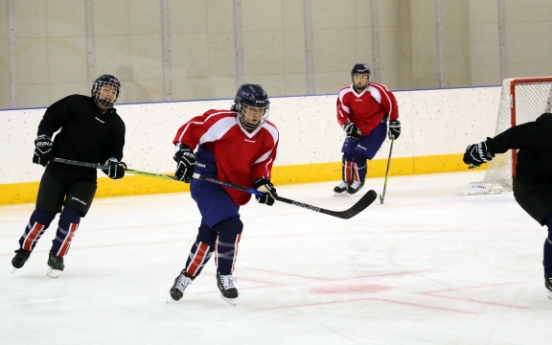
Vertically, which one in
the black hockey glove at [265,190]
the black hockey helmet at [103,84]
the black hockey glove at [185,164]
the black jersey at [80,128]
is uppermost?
the black hockey helmet at [103,84]

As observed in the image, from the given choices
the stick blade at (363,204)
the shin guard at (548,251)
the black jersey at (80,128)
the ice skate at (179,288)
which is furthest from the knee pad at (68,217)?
the shin guard at (548,251)

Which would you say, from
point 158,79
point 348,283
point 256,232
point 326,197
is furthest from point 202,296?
point 158,79

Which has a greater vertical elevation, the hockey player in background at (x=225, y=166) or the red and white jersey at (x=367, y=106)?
the red and white jersey at (x=367, y=106)

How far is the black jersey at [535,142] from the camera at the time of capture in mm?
3068

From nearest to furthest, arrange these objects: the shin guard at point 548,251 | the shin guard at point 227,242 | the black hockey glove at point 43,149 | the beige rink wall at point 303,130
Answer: the shin guard at point 548,251
the shin guard at point 227,242
the black hockey glove at point 43,149
the beige rink wall at point 303,130

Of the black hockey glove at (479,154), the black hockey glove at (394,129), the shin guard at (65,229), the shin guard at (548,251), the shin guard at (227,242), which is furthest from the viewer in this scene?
the black hockey glove at (394,129)

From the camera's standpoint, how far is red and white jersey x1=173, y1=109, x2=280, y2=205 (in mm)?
3408

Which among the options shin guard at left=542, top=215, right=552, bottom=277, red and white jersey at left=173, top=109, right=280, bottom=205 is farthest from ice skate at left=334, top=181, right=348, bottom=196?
shin guard at left=542, top=215, right=552, bottom=277

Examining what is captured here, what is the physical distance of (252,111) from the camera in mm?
3342

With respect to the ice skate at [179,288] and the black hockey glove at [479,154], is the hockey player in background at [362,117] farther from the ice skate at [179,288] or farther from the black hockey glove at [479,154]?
the black hockey glove at [479,154]

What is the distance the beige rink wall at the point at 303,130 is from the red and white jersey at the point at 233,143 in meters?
4.91

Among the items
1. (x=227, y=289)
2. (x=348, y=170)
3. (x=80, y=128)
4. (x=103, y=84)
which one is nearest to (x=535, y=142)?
(x=227, y=289)

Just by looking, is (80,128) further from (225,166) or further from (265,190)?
(265,190)

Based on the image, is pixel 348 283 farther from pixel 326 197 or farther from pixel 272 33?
pixel 272 33
